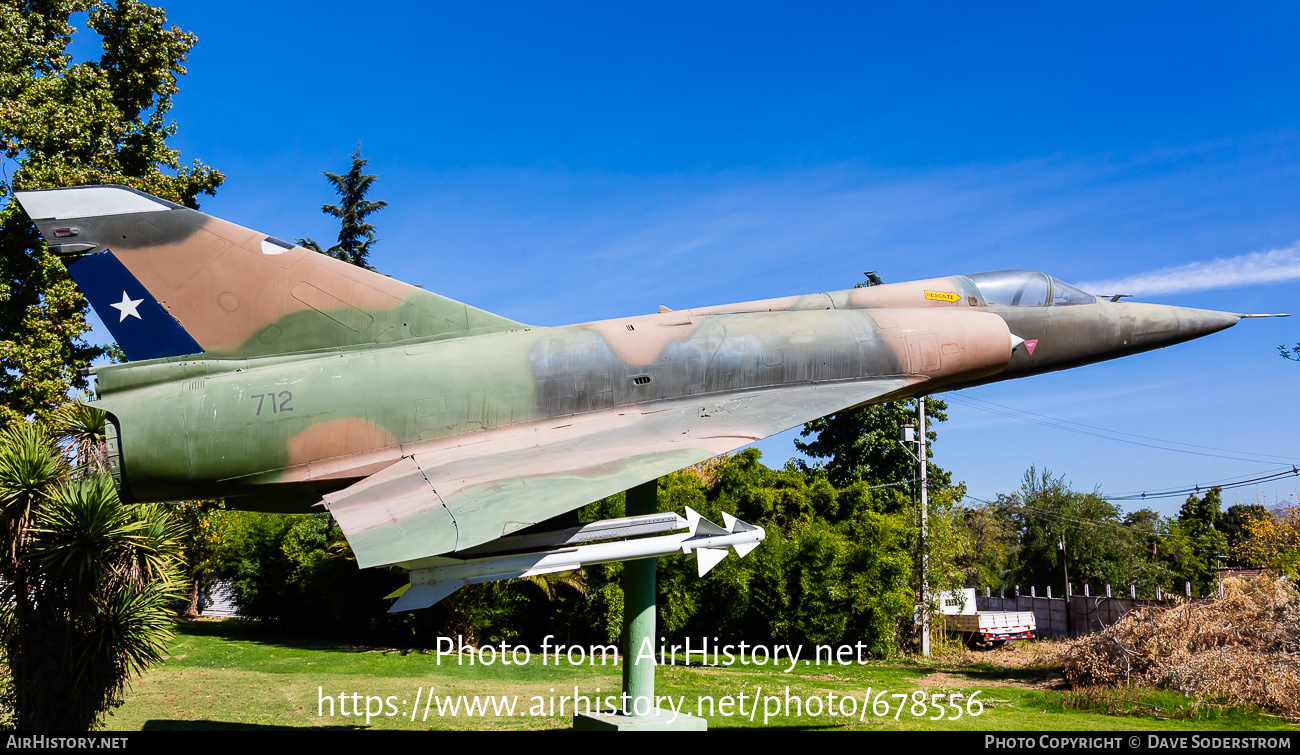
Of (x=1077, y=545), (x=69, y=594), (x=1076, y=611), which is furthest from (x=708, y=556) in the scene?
(x=1077, y=545)

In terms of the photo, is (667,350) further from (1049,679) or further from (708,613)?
(708,613)

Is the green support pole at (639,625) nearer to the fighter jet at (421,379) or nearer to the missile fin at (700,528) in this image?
the missile fin at (700,528)

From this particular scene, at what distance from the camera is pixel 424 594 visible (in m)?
6.56

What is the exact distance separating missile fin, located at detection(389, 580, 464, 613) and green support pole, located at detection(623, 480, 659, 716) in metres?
2.15

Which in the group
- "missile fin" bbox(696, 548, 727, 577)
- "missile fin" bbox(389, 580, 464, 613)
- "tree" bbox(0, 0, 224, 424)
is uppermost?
"tree" bbox(0, 0, 224, 424)

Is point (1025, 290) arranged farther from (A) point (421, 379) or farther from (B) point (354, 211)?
(B) point (354, 211)

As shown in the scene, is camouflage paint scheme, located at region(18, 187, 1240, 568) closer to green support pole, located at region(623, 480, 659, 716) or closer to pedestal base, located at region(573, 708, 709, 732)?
green support pole, located at region(623, 480, 659, 716)

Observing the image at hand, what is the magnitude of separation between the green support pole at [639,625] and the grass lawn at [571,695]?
12.7 feet

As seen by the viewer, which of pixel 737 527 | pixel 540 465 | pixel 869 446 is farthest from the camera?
pixel 869 446

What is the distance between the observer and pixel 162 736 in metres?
9.85

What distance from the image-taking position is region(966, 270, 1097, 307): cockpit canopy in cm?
1019

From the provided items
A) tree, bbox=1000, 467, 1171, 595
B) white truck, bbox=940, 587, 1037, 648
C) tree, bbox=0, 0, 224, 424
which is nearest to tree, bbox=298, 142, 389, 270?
tree, bbox=0, 0, 224, 424

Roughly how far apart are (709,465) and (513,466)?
119ft

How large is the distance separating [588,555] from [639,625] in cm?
162
